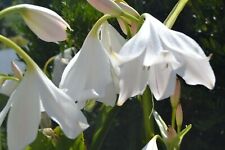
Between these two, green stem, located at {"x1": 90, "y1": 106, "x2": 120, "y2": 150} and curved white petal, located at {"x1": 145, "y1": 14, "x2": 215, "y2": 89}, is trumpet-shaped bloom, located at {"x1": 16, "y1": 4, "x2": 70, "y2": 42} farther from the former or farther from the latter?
green stem, located at {"x1": 90, "y1": 106, "x2": 120, "y2": 150}

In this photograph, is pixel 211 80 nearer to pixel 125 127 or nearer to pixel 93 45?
pixel 93 45

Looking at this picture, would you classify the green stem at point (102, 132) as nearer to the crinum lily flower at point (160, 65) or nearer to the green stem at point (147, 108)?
the green stem at point (147, 108)

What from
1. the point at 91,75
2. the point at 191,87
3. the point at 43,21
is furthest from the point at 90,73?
the point at 191,87

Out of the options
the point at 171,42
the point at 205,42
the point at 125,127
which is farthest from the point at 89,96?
the point at 125,127

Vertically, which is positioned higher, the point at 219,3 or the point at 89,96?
the point at 89,96

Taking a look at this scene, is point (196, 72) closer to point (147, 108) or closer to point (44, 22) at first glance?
point (147, 108)

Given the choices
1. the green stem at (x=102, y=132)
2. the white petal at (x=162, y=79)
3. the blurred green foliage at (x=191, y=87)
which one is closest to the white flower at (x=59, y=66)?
the blurred green foliage at (x=191, y=87)

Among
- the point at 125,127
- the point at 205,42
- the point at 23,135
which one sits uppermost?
the point at 23,135

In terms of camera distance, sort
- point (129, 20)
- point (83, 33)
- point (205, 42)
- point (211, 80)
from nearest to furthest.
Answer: point (211, 80)
point (129, 20)
point (205, 42)
point (83, 33)
